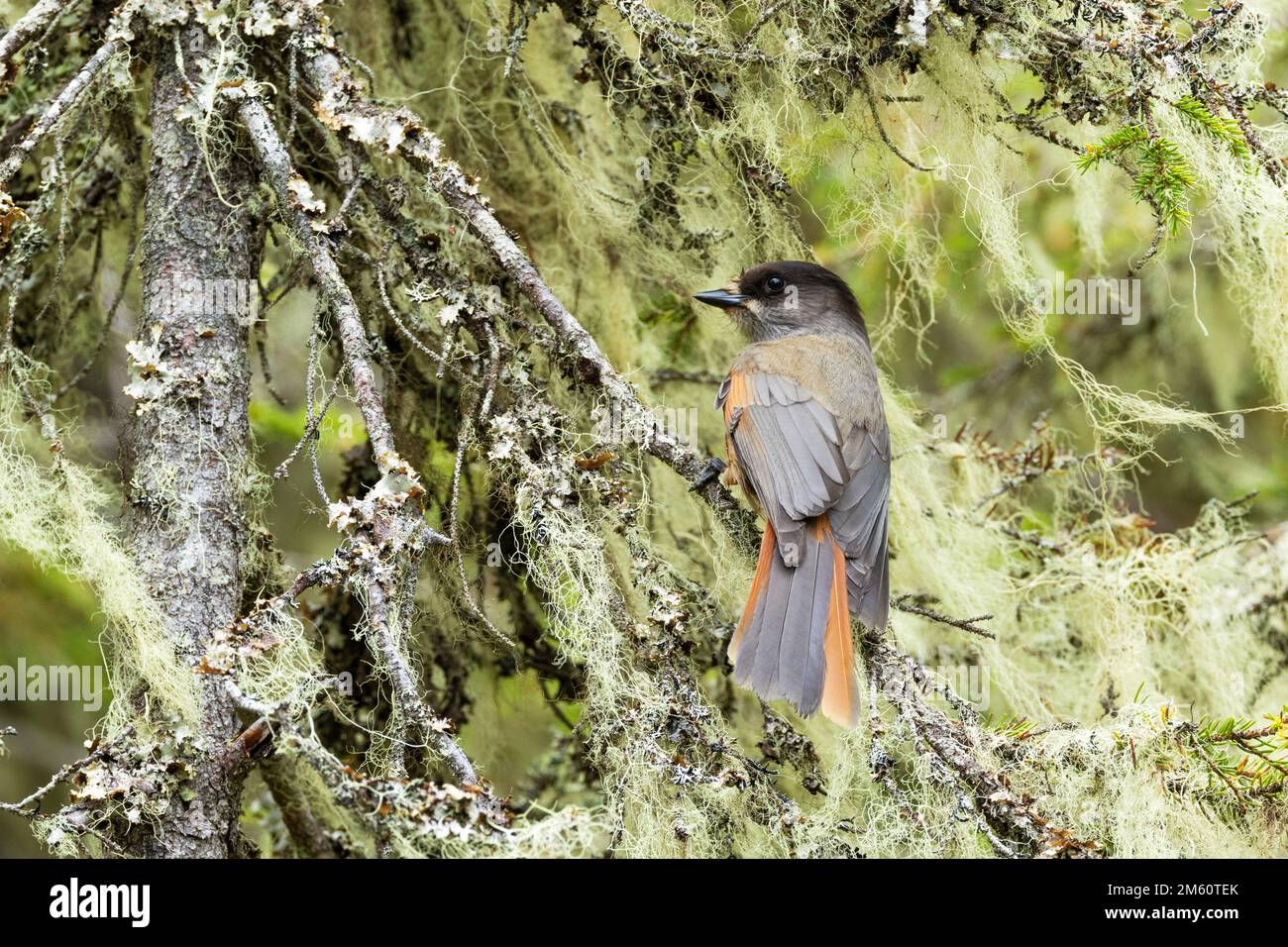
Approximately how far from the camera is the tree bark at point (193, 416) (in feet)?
7.72

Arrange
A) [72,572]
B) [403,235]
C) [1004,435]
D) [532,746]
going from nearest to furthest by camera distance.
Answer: [72,572], [403,235], [532,746], [1004,435]

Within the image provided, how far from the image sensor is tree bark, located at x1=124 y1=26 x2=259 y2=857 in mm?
2354

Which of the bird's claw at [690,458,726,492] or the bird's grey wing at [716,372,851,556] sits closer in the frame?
the bird's claw at [690,458,726,492]

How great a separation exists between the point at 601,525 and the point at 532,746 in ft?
6.38

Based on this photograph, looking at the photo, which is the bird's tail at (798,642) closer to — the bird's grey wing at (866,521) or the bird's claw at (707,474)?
the bird's grey wing at (866,521)

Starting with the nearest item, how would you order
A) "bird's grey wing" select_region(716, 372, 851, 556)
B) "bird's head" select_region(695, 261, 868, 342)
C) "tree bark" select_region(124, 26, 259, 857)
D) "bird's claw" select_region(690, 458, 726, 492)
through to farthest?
"tree bark" select_region(124, 26, 259, 857) < "bird's claw" select_region(690, 458, 726, 492) < "bird's grey wing" select_region(716, 372, 851, 556) < "bird's head" select_region(695, 261, 868, 342)

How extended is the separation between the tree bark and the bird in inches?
45.2

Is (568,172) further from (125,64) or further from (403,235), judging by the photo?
(125,64)

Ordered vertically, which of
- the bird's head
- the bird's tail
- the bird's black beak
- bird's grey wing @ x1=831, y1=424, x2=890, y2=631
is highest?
the bird's head

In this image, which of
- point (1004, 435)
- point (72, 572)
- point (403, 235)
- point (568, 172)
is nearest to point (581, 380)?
point (403, 235)

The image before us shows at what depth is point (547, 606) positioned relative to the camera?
255 centimetres

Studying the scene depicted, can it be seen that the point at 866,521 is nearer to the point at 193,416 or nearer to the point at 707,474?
the point at 707,474

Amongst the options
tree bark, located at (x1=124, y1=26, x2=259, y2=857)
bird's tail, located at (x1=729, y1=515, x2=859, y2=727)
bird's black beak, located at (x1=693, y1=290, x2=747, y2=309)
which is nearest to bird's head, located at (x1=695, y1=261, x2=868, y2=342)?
bird's black beak, located at (x1=693, y1=290, x2=747, y2=309)

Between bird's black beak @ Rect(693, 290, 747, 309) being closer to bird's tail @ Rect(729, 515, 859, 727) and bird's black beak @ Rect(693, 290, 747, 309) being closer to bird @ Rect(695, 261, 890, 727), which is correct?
bird @ Rect(695, 261, 890, 727)
